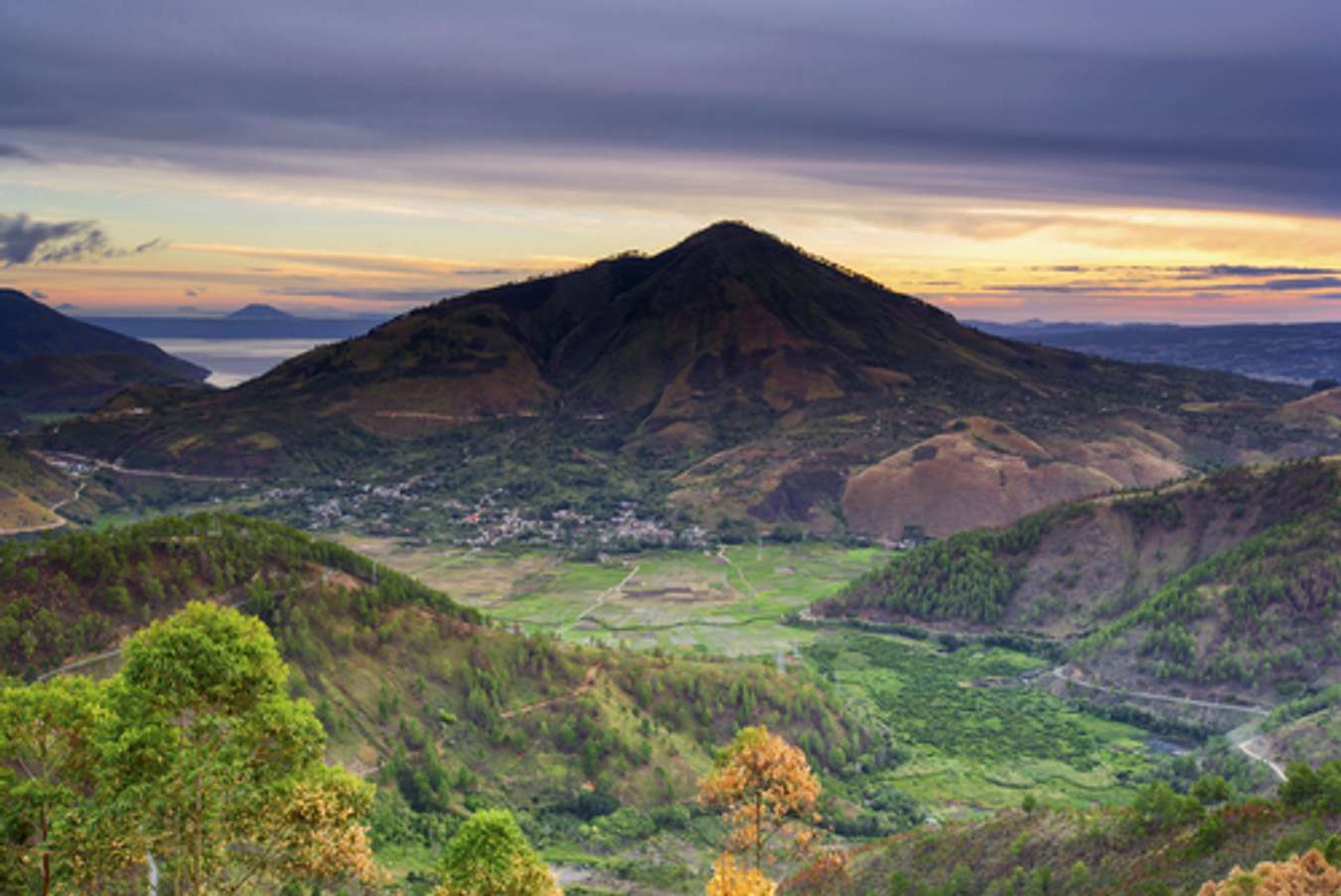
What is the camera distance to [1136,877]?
155 feet

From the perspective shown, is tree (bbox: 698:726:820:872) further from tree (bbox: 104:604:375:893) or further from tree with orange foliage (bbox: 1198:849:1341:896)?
tree with orange foliage (bbox: 1198:849:1341:896)

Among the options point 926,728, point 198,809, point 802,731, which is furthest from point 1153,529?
point 198,809

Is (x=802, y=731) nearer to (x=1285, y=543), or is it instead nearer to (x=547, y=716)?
(x=547, y=716)

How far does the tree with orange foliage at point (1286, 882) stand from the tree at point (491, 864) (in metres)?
16.9

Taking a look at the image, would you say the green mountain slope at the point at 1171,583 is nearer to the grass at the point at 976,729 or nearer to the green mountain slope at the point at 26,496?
the grass at the point at 976,729

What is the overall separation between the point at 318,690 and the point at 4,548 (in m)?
20.6

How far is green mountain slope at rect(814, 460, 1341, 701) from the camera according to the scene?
9956 cm

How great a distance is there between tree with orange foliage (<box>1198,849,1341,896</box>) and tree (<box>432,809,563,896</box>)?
16.9 metres

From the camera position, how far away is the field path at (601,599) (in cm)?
12700

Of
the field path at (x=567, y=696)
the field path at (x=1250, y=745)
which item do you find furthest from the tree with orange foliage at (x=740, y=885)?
the field path at (x=1250, y=745)

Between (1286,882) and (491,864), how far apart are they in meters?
19.6

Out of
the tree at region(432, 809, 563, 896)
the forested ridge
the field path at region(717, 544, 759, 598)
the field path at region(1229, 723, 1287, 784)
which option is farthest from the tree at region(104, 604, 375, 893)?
the field path at region(717, 544, 759, 598)

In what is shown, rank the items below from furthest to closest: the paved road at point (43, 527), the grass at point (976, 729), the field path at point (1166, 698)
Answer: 1. the paved road at point (43, 527)
2. the field path at point (1166, 698)
3. the grass at point (976, 729)

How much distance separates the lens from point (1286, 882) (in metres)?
27.8
